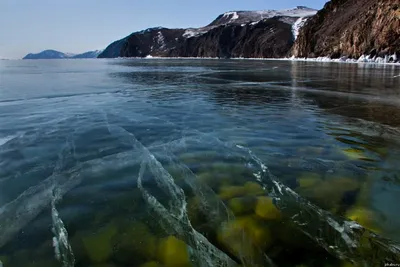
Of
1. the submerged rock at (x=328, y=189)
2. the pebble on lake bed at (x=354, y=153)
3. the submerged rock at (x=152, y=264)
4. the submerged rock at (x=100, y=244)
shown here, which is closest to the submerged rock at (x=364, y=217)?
the submerged rock at (x=328, y=189)

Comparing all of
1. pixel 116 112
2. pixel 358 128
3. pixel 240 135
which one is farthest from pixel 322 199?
pixel 116 112

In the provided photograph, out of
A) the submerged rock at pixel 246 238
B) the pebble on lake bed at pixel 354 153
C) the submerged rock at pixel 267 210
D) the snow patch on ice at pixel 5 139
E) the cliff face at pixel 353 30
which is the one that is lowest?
the submerged rock at pixel 246 238

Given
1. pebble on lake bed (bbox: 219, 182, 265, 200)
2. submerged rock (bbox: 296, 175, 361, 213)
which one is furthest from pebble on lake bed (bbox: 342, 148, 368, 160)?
pebble on lake bed (bbox: 219, 182, 265, 200)

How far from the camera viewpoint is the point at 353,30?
111 metres

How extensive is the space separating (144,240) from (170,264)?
90 centimetres

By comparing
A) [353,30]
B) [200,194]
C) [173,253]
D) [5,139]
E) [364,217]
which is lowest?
[173,253]

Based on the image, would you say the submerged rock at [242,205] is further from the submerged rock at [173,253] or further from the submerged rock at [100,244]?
the submerged rock at [100,244]

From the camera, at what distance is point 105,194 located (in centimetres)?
824

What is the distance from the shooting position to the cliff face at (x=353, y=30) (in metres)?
91.6

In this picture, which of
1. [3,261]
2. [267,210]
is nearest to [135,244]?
[3,261]

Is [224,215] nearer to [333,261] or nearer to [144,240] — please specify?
[144,240]

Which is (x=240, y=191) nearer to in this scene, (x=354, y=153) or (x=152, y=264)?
(x=152, y=264)

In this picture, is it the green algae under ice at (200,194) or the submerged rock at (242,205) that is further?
the submerged rock at (242,205)

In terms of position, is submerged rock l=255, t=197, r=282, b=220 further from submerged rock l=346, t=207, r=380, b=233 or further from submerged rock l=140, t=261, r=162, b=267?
submerged rock l=140, t=261, r=162, b=267
